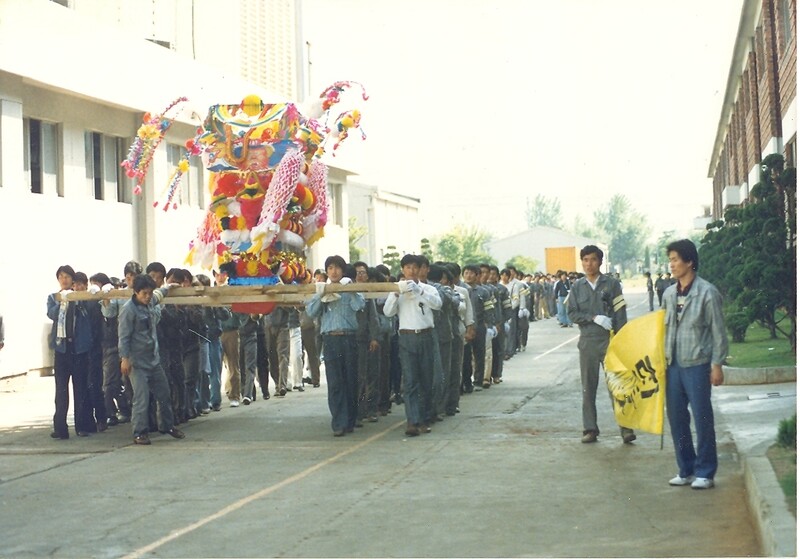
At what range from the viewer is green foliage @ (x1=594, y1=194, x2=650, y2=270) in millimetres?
157250

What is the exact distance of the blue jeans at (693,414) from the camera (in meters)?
9.21

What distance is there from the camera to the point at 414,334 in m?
13.3

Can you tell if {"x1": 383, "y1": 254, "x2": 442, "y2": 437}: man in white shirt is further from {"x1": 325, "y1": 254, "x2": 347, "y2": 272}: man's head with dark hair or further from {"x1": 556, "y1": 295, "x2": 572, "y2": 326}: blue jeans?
{"x1": 556, "y1": 295, "x2": 572, "y2": 326}: blue jeans

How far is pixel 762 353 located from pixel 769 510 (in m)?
12.2

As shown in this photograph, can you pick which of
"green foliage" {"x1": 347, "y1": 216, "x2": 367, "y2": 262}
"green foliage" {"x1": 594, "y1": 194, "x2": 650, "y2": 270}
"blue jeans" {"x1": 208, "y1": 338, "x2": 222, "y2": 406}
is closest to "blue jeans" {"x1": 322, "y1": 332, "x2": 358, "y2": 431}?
"blue jeans" {"x1": 208, "y1": 338, "x2": 222, "y2": 406}

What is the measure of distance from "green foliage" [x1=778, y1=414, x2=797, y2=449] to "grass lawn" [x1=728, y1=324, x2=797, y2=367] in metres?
7.17

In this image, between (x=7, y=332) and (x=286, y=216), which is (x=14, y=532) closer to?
(x=286, y=216)

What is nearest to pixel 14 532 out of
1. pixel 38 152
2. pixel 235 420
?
pixel 235 420

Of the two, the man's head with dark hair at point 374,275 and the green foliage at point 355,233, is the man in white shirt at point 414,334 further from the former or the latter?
the green foliage at point 355,233

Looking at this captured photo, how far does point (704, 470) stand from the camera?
368 inches

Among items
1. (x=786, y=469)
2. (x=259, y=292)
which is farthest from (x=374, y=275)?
(x=786, y=469)

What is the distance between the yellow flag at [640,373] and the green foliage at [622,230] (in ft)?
454

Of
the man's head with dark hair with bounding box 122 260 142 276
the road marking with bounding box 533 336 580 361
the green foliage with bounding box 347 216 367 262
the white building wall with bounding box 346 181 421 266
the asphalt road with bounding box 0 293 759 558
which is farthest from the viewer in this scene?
the white building wall with bounding box 346 181 421 266

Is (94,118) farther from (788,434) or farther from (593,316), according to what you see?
(788,434)
